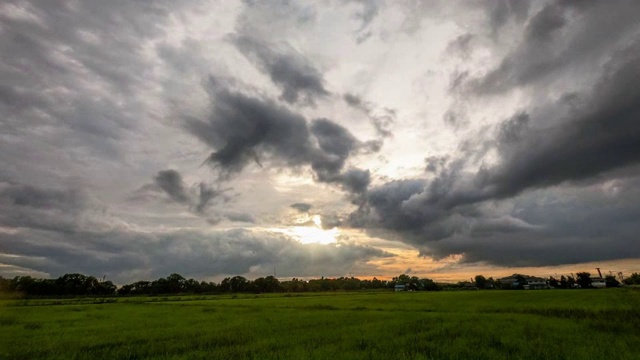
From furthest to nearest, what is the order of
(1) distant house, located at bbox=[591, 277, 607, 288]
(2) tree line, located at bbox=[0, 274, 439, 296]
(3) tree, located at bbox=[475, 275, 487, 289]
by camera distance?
(3) tree, located at bbox=[475, 275, 487, 289]
(1) distant house, located at bbox=[591, 277, 607, 288]
(2) tree line, located at bbox=[0, 274, 439, 296]

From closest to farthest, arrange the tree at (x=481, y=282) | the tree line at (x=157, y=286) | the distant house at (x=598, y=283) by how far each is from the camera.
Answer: the tree line at (x=157, y=286)
the distant house at (x=598, y=283)
the tree at (x=481, y=282)

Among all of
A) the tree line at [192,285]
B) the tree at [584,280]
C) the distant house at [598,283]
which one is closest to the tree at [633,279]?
the tree line at [192,285]

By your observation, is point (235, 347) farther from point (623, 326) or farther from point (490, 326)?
point (623, 326)

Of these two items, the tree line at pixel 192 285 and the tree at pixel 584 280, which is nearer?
the tree line at pixel 192 285

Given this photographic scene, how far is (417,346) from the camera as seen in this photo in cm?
1471

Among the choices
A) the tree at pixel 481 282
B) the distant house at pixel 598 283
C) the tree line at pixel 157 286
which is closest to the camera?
the tree line at pixel 157 286

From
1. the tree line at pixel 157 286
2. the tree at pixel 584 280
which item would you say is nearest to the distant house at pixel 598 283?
the tree at pixel 584 280

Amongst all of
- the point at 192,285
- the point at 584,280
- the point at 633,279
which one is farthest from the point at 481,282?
the point at 192,285

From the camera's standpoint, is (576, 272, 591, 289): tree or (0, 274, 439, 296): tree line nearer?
(0, 274, 439, 296): tree line

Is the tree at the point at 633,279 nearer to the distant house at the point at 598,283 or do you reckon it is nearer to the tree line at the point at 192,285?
the tree line at the point at 192,285

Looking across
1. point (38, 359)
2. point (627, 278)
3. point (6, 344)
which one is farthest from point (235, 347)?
point (627, 278)

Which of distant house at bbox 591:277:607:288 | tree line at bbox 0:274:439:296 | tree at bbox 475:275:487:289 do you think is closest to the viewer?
tree line at bbox 0:274:439:296

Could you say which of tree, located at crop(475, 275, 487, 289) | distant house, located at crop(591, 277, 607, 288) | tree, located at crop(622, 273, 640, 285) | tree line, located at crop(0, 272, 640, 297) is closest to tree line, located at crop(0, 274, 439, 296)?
tree line, located at crop(0, 272, 640, 297)

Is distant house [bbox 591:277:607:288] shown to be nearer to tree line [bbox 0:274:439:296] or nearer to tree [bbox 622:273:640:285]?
tree [bbox 622:273:640:285]
